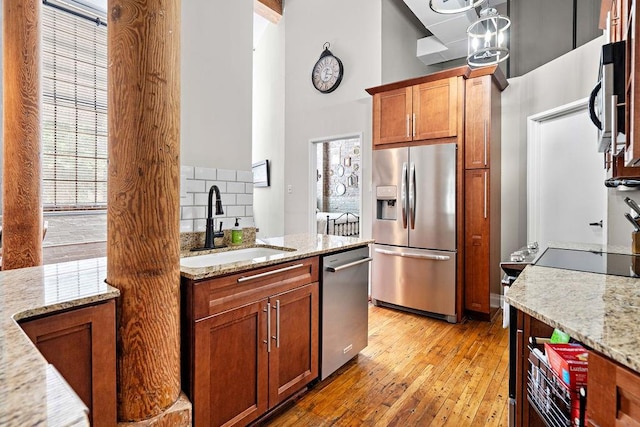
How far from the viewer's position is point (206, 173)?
2.33 m

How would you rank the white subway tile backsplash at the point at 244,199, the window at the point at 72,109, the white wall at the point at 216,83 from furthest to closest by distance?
the window at the point at 72,109
the white subway tile backsplash at the point at 244,199
the white wall at the point at 216,83

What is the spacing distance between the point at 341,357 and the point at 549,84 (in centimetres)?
332

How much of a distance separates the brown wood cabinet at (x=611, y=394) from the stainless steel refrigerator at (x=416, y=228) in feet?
8.53

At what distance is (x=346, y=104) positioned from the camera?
14.3 feet

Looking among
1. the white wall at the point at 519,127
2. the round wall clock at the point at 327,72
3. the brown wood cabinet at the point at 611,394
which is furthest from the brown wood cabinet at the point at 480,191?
the brown wood cabinet at the point at 611,394

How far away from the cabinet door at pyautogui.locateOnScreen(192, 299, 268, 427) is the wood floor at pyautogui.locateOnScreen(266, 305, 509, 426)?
0.99 ft

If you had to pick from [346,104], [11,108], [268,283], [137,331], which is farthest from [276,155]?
[137,331]

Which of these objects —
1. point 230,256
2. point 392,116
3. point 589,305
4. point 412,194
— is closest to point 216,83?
point 230,256

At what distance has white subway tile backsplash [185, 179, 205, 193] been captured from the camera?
7.29 ft

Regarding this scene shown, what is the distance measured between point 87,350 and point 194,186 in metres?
1.24

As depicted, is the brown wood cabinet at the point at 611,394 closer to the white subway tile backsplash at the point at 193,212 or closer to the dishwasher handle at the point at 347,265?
the dishwasher handle at the point at 347,265

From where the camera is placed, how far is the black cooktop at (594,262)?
1470 millimetres

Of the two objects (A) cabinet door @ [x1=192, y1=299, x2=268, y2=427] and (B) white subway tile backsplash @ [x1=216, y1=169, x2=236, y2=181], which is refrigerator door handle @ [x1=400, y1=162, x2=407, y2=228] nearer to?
(B) white subway tile backsplash @ [x1=216, y1=169, x2=236, y2=181]

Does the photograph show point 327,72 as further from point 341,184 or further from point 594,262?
point 594,262
